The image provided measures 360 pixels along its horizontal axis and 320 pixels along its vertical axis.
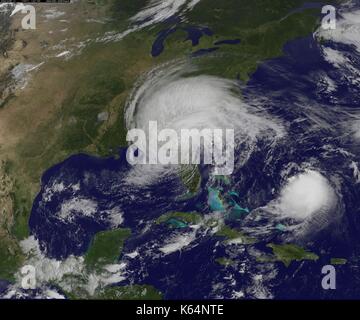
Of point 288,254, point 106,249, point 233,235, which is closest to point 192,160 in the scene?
point 233,235

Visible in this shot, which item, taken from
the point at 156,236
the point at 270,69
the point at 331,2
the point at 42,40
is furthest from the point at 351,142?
the point at 42,40

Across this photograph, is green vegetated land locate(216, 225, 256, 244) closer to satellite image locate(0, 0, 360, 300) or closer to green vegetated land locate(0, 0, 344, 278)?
satellite image locate(0, 0, 360, 300)

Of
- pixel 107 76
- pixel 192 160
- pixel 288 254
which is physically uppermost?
pixel 107 76

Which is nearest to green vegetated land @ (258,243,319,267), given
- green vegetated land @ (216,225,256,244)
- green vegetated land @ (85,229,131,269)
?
green vegetated land @ (216,225,256,244)

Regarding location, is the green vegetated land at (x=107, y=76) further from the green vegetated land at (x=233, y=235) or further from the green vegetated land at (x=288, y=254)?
Result: the green vegetated land at (x=288, y=254)

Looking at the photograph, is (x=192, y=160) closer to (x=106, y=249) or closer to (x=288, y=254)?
(x=106, y=249)
